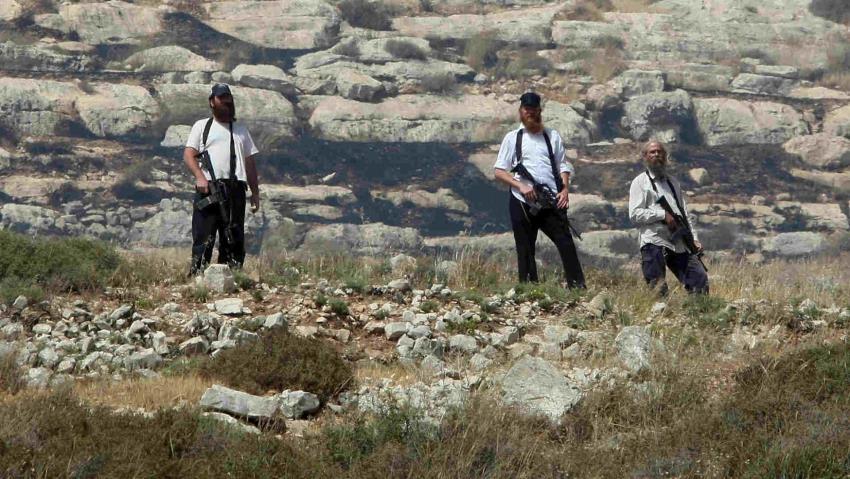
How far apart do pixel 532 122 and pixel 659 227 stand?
1.25 m

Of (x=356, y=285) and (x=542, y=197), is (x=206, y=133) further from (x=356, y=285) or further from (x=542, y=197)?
(x=542, y=197)

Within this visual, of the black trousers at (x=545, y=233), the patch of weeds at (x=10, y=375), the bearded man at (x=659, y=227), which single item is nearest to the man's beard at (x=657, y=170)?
the bearded man at (x=659, y=227)

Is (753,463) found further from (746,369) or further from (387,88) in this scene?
(387,88)

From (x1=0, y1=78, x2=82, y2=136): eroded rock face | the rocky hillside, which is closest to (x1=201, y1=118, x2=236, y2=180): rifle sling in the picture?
the rocky hillside

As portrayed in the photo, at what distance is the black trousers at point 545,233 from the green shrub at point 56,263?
3061 millimetres

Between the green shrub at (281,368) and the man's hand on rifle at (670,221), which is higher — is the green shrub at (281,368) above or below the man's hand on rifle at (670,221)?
below

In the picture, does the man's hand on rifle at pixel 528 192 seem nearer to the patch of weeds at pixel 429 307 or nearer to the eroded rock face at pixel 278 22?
the patch of weeds at pixel 429 307

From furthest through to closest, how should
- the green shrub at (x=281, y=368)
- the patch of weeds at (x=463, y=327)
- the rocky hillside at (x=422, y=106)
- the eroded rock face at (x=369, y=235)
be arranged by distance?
the rocky hillside at (x=422, y=106) → the eroded rock face at (x=369, y=235) → the patch of weeds at (x=463, y=327) → the green shrub at (x=281, y=368)

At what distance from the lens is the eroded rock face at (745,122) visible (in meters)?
61.2

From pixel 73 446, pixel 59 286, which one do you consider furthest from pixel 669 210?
pixel 73 446

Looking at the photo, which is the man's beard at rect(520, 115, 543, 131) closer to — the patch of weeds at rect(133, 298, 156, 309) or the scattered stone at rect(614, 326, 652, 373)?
the scattered stone at rect(614, 326, 652, 373)

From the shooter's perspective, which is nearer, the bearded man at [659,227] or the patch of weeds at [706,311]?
the patch of weeds at [706,311]

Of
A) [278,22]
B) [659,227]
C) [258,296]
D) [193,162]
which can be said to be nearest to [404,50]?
[278,22]

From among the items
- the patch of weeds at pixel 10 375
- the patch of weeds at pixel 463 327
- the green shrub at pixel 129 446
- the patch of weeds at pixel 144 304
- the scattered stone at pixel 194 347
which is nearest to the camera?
the green shrub at pixel 129 446
